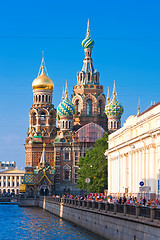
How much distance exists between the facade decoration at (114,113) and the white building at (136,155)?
143 ft

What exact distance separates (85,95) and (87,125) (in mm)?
8081

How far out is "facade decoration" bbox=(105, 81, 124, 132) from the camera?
115375mm

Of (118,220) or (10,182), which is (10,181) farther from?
(118,220)

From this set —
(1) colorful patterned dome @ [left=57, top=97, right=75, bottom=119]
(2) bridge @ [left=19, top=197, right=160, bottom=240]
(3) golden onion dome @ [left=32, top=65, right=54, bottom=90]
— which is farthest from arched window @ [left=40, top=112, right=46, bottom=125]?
(2) bridge @ [left=19, top=197, right=160, bottom=240]

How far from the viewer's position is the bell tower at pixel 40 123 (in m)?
121

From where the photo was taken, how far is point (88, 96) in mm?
122312

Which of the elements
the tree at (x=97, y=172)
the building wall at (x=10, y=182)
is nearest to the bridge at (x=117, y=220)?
the tree at (x=97, y=172)

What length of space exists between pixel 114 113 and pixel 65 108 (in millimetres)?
9089

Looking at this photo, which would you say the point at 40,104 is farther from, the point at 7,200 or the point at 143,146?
the point at 143,146

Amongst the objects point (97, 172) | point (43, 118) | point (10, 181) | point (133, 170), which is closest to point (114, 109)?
point (43, 118)

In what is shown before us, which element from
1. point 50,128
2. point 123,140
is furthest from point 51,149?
point 123,140

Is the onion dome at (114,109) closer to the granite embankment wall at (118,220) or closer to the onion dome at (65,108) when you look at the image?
the onion dome at (65,108)

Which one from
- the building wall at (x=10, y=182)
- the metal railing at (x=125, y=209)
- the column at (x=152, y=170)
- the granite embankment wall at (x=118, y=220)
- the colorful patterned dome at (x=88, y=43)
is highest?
the colorful patterned dome at (x=88, y=43)

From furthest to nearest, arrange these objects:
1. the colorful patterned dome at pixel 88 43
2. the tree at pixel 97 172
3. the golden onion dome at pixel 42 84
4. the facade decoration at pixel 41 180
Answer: the colorful patterned dome at pixel 88 43 → the golden onion dome at pixel 42 84 → the facade decoration at pixel 41 180 → the tree at pixel 97 172
